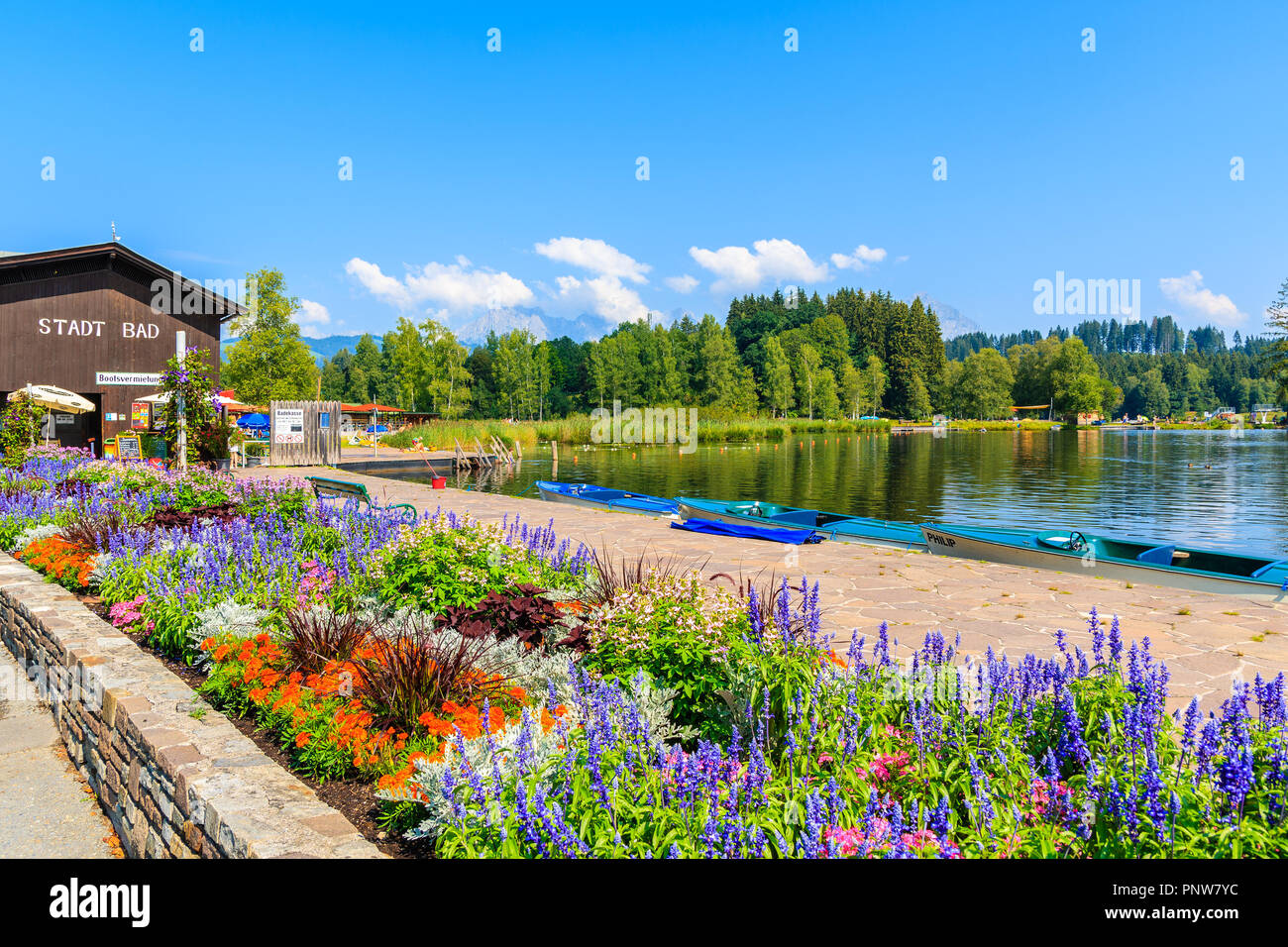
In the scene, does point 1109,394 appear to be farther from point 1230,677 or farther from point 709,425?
point 1230,677

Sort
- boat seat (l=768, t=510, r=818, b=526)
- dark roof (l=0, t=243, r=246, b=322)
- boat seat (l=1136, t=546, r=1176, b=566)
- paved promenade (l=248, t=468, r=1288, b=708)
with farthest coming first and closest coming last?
dark roof (l=0, t=243, r=246, b=322) < boat seat (l=768, t=510, r=818, b=526) < boat seat (l=1136, t=546, r=1176, b=566) < paved promenade (l=248, t=468, r=1288, b=708)

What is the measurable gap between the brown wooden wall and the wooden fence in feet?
8.24

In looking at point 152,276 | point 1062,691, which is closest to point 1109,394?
point 152,276

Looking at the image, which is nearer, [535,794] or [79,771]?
[535,794]

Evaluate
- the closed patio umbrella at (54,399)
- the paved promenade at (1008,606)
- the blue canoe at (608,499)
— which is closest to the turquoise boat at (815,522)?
the blue canoe at (608,499)

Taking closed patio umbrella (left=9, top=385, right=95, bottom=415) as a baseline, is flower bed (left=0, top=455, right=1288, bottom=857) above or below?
below

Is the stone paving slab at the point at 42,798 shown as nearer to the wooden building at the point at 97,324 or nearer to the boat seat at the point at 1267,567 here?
the boat seat at the point at 1267,567

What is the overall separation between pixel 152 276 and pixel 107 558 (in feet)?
79.3

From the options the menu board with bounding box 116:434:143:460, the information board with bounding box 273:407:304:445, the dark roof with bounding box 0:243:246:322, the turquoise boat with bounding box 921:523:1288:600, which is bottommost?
the turquoise boat with bounding box 921:523:1288:600

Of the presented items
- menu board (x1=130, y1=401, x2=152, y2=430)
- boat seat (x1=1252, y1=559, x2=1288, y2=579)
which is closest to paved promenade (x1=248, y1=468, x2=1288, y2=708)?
boat seat (x1=1252, y1=559, x2=1288, y2=579)

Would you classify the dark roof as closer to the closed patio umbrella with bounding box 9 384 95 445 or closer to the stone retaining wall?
the closed patio umbrella with bounding box 9 384 95 445

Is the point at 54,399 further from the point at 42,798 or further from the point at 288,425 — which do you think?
the point at 42,798

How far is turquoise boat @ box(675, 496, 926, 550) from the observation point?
1308 centimetres

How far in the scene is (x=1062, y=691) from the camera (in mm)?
3217
